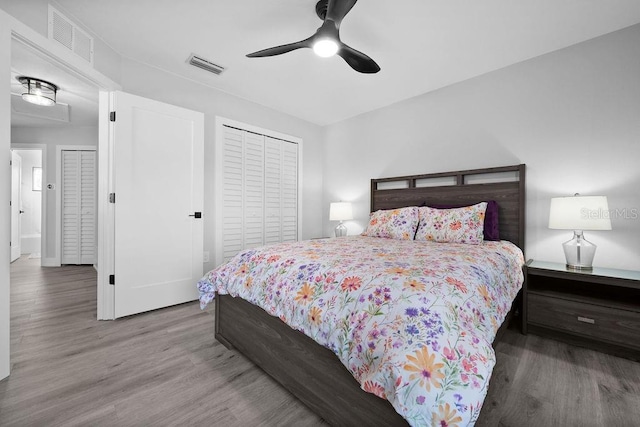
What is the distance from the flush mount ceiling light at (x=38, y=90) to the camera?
317cm

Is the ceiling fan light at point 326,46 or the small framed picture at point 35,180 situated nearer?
the ceiling fan light at point 326,46

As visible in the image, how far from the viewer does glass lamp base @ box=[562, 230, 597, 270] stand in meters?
2.13

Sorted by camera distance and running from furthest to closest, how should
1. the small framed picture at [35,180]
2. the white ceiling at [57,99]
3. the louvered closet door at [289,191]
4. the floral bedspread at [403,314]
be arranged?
the small framed picture at [35,180] → the louvered closet door at [289,191] → the white ceiling at [57,99] → the floral bedspread at [403,314]

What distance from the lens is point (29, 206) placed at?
20.9 feet

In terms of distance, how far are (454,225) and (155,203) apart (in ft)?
9.69

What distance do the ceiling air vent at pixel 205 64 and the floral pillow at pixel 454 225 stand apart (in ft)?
8.88

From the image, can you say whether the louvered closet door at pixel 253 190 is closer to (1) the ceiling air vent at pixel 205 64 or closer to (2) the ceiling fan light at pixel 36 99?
(1) the ceiling air vent at pixel 205 64

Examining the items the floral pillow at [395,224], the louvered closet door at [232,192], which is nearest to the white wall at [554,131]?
the floral pillow at [395,224]

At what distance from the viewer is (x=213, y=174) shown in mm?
3271

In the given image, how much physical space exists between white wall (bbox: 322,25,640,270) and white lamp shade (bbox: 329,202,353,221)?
3.07 ft

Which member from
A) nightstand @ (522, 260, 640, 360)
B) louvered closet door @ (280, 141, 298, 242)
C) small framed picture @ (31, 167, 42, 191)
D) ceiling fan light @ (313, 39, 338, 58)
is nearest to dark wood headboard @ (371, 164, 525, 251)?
nightstand @ (522, 260, 640, 360)

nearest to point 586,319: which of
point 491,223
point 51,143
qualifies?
point 491,223

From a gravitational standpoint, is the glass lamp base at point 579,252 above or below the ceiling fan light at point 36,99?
below

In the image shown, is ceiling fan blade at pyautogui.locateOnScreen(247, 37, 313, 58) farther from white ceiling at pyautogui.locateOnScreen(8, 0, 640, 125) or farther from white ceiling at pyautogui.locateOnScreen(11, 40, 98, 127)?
white ceiling at pyautogui.locateOnScreen(11, 40, 98, 127)
